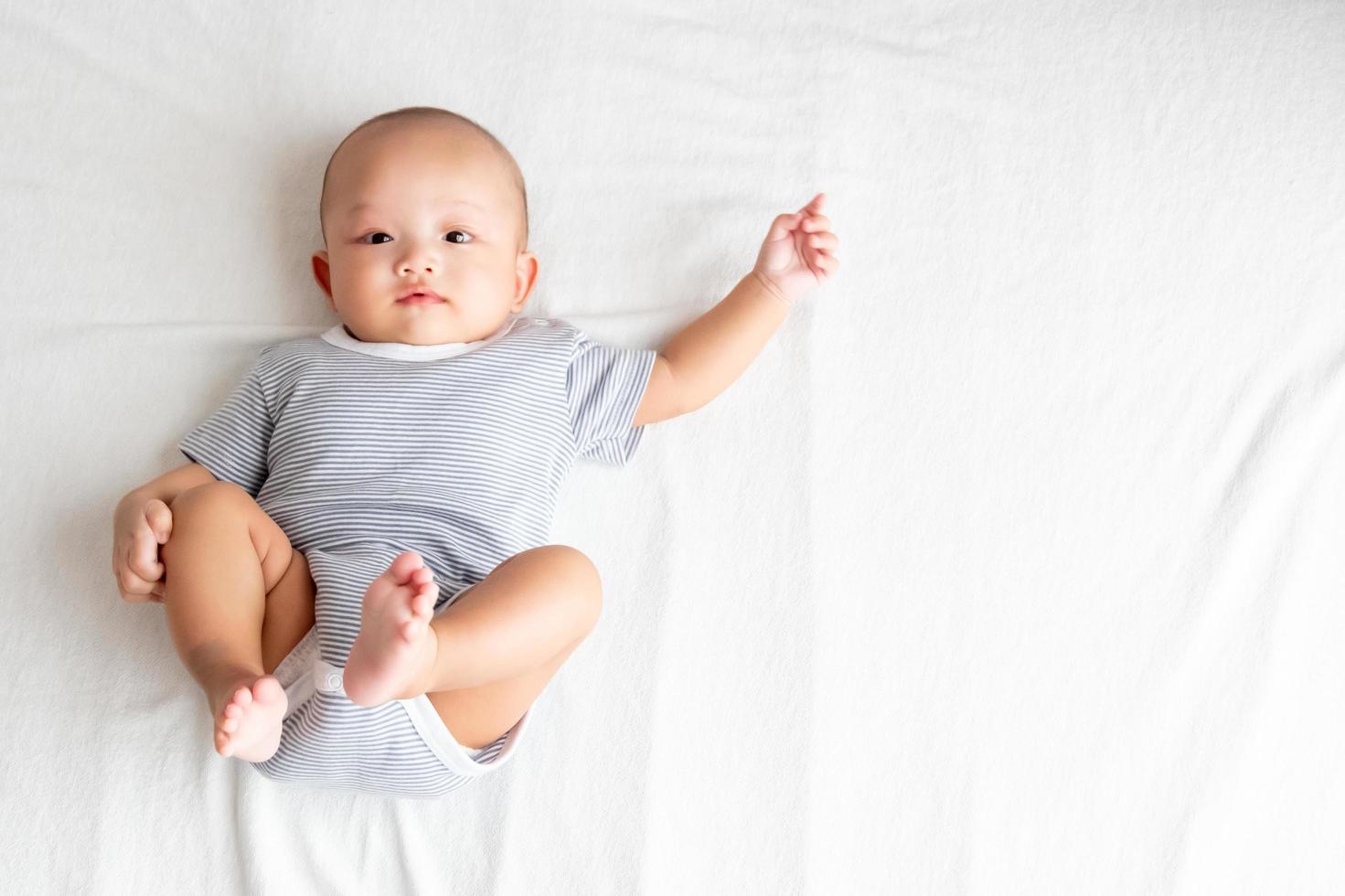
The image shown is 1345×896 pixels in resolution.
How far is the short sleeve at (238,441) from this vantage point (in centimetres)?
131

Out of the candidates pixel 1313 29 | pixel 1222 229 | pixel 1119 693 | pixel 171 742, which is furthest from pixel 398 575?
pixel 1313 29

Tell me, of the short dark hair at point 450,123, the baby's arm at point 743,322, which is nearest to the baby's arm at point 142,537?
the short dark hair at point 450,123

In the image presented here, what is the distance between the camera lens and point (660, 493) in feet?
4.42

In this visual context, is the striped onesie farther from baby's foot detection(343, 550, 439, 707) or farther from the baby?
baby's foot detection(343, 550, 439, 707)

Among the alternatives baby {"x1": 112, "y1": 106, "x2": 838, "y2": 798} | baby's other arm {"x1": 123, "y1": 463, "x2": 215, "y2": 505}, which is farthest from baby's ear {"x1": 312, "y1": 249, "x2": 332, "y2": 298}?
baby's other arm {"x1": 123, "y1": 463, "x2": 215, "y2": 505}

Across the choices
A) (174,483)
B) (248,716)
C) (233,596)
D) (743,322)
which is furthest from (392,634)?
(743,322)

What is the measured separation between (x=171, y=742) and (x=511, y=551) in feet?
1.23

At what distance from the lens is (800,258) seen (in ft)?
4.49

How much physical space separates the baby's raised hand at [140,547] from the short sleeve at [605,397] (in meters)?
0.42

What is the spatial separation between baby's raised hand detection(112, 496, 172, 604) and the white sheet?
83 millimetres

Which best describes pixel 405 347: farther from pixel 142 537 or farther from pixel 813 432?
pixel 813 432

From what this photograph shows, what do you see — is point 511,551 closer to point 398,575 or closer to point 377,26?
point 398,575

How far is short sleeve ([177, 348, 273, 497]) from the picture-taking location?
4.29 ft

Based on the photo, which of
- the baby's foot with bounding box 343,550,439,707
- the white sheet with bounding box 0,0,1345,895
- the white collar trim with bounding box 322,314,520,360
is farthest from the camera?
the white collar trim with bounding box 322,314,520,360
